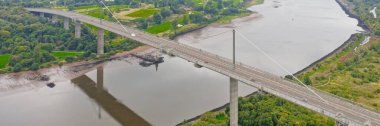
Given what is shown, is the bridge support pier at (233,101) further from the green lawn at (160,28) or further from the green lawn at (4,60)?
the green lawn at (160,28)

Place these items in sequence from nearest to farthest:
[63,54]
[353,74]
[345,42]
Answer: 1. [353,74]
2. [63,54]
3. [345,42]

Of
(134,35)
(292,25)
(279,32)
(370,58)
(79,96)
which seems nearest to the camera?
(79,96)

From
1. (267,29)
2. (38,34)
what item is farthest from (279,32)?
(38,34)

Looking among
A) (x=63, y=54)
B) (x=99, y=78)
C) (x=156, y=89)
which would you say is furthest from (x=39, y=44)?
(x=156, y=89)

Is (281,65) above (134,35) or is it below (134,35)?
below

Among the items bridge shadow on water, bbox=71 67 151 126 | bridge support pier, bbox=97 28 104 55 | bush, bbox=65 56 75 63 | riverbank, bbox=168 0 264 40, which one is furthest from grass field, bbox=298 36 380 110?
bush, bbox=65 56 75 63

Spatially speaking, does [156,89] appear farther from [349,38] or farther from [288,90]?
[349,38]

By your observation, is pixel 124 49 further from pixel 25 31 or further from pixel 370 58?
pixel 370 58

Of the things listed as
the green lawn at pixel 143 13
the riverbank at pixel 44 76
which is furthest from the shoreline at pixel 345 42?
the green lawn at pixel 143 13
